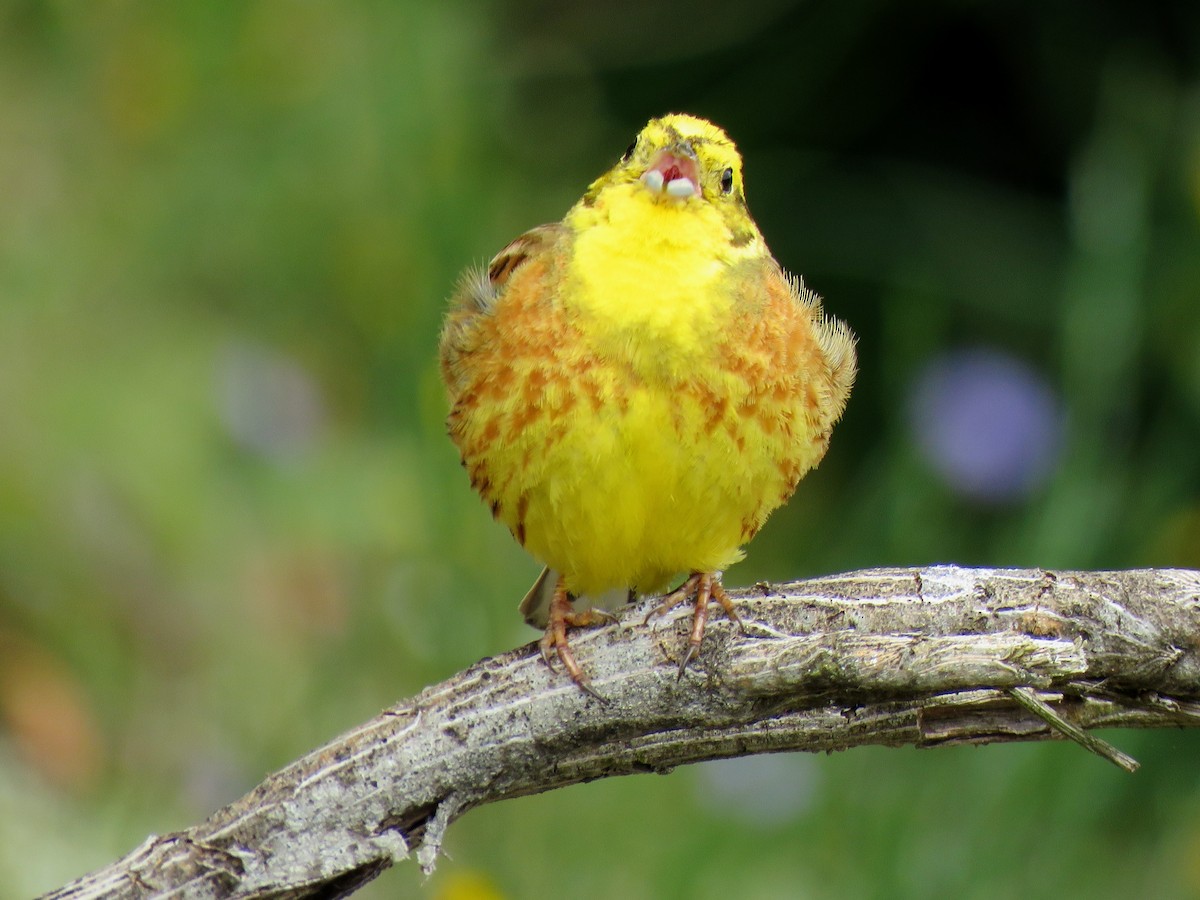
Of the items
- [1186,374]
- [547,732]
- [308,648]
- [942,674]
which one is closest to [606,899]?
[308,648]

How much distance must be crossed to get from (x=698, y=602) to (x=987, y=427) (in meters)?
2.50

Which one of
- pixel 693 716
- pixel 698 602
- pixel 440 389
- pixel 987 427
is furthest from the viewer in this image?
pixel 987 427

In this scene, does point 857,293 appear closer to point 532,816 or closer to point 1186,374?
point 1186,374

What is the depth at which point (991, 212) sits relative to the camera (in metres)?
6.05

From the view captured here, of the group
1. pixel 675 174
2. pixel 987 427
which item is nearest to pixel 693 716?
pixel 675 174

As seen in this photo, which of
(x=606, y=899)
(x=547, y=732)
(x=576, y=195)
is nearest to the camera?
(x=547, y=732)

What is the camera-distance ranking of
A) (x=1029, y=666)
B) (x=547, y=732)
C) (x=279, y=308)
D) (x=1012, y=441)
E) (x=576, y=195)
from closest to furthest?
(x=1029, y=666), (x=547, y=732), (x=1012, y=441), (x=279, y=308), (x=576, y=195)

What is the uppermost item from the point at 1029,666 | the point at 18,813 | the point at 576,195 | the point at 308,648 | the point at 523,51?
the point at 523,51

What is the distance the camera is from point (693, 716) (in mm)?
2777

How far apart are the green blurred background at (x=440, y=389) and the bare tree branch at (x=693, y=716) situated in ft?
3.47

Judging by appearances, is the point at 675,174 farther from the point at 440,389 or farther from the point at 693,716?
the point at 440,389

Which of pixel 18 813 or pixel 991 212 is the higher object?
pixel 991 212

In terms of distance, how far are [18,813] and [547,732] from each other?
6.82 ft

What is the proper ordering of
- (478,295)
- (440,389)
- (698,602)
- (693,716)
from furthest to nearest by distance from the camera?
(440,389)
(478,295)
(698,602)
(693,716)
